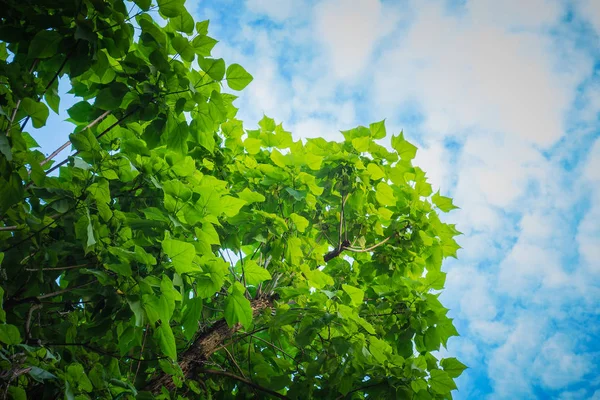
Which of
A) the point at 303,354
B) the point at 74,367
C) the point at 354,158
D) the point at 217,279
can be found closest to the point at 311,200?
the point at 354,158

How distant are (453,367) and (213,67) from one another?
2.90 metres

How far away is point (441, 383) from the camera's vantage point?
312cm

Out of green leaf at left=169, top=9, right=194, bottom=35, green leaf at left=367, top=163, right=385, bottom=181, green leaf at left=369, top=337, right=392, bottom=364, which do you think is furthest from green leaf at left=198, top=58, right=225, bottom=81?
green leaf at left=369, top=337, right=392, bottom=364

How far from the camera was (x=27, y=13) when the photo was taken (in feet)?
6.58

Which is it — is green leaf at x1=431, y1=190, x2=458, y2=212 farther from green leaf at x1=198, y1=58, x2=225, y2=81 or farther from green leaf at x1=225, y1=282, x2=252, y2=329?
green leaf at x1=198, y1=58, x2=225, y2=81

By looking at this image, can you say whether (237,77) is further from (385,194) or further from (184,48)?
(385,194)

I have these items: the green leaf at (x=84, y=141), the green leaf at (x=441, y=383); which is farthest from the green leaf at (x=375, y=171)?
the green leaf at (x=84, y=141)

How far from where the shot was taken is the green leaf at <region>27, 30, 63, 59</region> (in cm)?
204

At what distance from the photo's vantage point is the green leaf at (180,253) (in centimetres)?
217

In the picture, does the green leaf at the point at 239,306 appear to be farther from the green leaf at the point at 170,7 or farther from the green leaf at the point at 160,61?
the green leaf at the point at 170,7

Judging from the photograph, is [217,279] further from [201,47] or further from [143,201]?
[201,47]

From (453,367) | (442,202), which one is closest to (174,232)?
(453,367)

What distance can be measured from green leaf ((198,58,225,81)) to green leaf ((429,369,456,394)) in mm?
2598

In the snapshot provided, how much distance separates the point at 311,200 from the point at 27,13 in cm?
255
